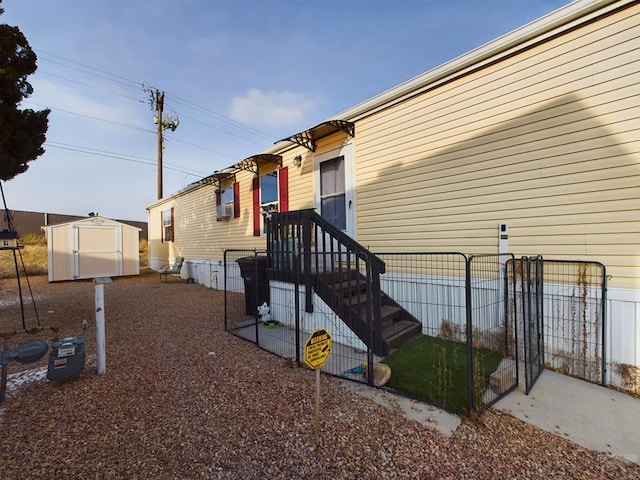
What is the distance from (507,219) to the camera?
12.2 ft

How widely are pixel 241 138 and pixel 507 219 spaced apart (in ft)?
59.8

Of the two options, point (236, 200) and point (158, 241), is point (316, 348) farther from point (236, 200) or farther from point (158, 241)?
point (158, 241)

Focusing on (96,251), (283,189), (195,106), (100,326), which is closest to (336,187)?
(283,189)

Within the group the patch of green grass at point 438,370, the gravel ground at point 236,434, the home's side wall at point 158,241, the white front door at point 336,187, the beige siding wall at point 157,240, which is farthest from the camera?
the beige siding wall at point 157,240

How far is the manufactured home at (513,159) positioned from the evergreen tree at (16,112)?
13.4 ft

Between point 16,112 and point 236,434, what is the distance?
5.59m

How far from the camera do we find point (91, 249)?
10961 millimetres

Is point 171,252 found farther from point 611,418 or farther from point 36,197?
point 36,197

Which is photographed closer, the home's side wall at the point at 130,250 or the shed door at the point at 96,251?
the shed door at the point at 96,251

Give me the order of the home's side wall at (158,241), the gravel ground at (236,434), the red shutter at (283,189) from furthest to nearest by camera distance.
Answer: the home's side wall at (158,241) < the red shutter at (283,189) < the gravel ground at (236,434)

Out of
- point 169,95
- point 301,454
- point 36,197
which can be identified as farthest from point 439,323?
point 36,197

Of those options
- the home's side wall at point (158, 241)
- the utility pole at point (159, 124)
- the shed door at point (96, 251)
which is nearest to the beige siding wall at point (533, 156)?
the shed door at point (96, 251)

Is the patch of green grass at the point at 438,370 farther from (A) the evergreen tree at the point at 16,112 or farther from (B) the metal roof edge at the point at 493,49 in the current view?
(A) the evergreen tree at the point at 16,112

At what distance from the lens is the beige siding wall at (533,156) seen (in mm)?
2936
